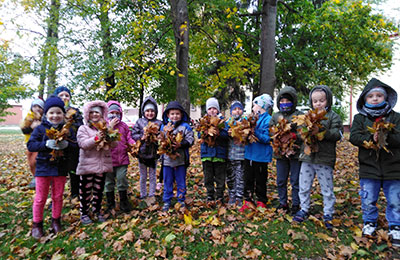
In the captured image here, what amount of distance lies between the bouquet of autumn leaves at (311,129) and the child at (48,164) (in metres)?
3.68

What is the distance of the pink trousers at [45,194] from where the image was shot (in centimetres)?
388

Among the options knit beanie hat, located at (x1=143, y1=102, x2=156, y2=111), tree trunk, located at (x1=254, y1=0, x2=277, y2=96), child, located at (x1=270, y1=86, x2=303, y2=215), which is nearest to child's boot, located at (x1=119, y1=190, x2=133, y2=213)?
knit beanie hat, located at (x1=143, y1=102, x2=156, y2=111)

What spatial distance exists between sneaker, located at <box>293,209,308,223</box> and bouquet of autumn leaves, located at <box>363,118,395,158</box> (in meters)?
1.38

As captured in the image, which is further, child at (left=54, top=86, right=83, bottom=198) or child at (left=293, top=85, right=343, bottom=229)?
child at (left=54, top=86, right=83, bottom=198)

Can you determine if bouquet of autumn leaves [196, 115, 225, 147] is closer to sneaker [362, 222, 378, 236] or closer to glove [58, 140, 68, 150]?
glove [58, 140, 68, 150]

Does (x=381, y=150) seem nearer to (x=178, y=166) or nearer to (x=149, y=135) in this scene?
(x=178, y=166)

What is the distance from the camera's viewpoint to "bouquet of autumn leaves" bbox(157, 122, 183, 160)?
165 inches

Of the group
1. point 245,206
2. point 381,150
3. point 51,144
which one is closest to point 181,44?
point 51,144

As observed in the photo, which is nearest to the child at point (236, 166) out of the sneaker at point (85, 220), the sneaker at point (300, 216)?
the sneaker at point (300, 216)

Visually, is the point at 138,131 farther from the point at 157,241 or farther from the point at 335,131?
the point at 335,131

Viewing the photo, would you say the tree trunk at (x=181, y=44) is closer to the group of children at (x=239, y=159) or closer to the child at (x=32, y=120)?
the group of children at (x=239, y=159)

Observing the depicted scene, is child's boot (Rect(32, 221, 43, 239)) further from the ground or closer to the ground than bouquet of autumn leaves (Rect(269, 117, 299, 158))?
closer to the ground

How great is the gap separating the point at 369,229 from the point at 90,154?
4.50 metres

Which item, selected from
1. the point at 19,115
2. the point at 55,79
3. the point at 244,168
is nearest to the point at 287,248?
the point at 244,168
